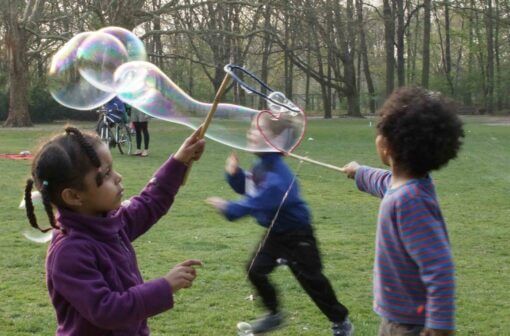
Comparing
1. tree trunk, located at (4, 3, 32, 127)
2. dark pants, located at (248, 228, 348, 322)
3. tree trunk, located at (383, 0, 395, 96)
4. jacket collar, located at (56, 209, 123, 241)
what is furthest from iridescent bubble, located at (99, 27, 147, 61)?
tree trunk, located at (383, 0, 395, 96)

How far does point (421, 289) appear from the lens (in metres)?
2.36

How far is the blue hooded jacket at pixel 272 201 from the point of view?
374 centimetres

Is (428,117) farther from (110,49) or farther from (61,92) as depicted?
(61,92)

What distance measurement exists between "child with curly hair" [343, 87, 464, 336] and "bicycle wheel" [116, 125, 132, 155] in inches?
458

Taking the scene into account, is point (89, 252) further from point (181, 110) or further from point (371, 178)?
point (181, 110)

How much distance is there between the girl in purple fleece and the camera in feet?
6.41

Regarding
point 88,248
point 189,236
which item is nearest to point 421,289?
point 88,248

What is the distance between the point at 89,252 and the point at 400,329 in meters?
1.10

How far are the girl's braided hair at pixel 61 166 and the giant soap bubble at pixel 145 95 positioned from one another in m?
1.41

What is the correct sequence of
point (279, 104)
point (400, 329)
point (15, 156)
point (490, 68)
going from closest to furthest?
point (400, 329) → point (279, 104) → point (15, 156) → point (490, 68)

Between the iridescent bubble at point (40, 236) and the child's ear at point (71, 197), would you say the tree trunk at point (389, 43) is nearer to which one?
the iridescent bubble at point (40, 236)

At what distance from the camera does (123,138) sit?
14.2 metres

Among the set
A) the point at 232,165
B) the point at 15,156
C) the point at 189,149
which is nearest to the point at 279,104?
the point at 232,165

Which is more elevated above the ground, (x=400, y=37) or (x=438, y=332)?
(x=400, y=37)
